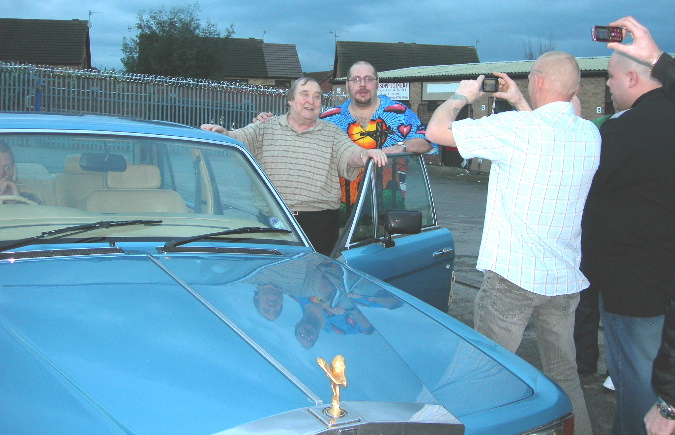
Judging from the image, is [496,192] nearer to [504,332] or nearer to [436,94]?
[504,332]

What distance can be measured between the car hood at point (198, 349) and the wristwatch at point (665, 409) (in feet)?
1.55

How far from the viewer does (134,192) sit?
330 centimetres

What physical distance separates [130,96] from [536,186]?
49.9 feet

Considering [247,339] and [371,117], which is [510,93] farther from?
[247,339]

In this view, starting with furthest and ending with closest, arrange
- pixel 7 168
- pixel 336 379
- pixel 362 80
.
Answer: pixel 362 80
pixel 7 168
pixel 336 379

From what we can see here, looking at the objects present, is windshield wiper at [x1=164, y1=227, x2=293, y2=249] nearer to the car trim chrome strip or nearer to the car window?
the car trim chrome strip

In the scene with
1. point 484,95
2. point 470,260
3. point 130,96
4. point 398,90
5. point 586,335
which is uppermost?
point 398,90

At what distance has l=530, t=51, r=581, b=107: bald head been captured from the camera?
322cm

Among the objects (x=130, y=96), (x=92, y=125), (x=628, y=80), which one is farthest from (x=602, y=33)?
(x=130, y=96)

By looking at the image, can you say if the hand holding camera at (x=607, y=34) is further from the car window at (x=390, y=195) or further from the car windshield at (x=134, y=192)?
the car windshield at (x=134, y=192)

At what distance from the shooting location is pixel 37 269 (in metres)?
2.63

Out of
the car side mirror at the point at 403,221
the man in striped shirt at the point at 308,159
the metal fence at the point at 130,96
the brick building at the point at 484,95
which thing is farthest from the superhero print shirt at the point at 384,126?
the brick building at the point at 484,95

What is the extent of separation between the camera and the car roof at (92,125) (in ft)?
10.4

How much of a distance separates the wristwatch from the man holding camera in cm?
76
